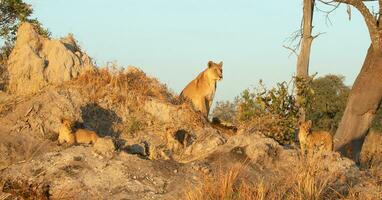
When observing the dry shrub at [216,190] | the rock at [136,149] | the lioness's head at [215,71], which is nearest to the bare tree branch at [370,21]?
the lioness's head at [215,71]

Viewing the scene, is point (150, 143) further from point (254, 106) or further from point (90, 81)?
point (254, 106)

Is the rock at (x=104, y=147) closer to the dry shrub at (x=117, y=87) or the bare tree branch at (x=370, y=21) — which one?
the dry shrub at (x=117, y=87)

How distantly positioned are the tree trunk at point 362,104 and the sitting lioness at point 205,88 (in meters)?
4.32

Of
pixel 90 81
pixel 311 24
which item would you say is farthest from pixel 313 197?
pixel 311 24

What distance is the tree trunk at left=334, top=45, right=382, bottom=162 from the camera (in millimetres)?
18484

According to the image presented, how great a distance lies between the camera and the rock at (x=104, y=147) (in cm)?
1055

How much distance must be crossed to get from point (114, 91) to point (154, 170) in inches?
170

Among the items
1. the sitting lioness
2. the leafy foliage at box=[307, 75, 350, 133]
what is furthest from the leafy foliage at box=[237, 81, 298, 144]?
the leafy foliage at box=[307, 75, 350, 133]

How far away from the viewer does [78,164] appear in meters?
10.4

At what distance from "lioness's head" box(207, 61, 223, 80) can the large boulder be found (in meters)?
2.69

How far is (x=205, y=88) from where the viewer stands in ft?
51.9

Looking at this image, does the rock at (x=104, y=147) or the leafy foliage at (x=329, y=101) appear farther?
the leafy foliage at (x=329, y=101)

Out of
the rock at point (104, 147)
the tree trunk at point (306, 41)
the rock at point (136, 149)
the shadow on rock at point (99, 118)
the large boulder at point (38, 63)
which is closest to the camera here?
the rock at point (104, 147)

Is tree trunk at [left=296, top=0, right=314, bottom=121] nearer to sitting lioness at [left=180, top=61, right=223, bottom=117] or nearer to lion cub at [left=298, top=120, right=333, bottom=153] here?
sitting lioness at [left=180, top=61, right=223, bottom=117]
